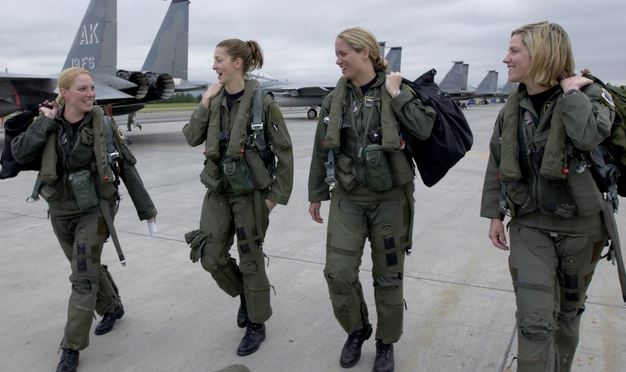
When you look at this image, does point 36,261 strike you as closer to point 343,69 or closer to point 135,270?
point 135,270

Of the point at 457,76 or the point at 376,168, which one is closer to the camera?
the point at 376,168

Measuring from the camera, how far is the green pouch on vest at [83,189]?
3.00 metres

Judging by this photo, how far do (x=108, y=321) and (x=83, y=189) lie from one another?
1077 millimetres

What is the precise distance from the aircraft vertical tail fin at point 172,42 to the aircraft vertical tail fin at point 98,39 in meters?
3.47

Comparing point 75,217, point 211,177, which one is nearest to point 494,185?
point 211,177

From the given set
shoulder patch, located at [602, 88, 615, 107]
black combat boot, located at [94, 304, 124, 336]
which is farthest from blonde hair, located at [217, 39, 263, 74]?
shoulder patch, located at [602, 88, 615, 107]

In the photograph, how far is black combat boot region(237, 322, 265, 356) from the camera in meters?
3.23

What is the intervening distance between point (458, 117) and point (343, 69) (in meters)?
0.71

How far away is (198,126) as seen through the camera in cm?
327

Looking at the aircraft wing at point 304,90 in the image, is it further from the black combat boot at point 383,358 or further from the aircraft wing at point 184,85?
the black combat boot at point 383,358

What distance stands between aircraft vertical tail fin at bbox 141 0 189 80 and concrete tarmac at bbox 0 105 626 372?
45.4ft

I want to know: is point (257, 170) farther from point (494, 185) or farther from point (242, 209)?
point (494, 185)

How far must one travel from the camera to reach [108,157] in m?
3.11

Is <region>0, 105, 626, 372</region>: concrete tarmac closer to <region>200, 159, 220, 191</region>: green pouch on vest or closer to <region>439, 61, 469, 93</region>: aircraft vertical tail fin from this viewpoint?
<region>200, 159, 220, 191</region>: green pouch on vest
